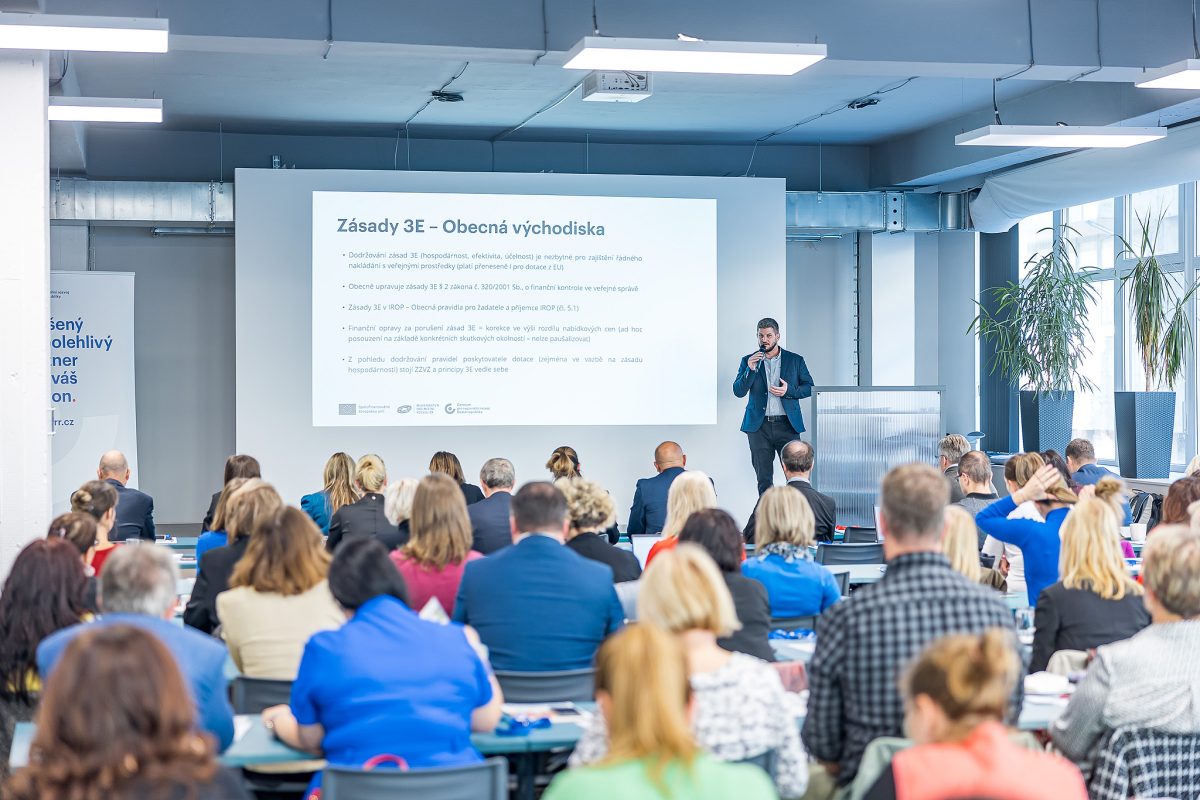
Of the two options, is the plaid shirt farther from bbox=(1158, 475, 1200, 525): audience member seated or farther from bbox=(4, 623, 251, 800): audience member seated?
bbox=(1158, 475, 1200, 525): audience member seated

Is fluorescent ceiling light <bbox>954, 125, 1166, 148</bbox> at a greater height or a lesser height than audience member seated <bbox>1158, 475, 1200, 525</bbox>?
greater

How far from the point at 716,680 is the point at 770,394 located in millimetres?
7695

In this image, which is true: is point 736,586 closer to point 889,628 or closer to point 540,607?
point 540,607

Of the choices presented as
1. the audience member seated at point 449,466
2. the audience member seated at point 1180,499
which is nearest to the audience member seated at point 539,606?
the audience member seated at point 1180,499

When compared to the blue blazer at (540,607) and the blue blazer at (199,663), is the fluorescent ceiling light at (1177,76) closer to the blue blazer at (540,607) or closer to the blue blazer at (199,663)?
the blue blazer at (540,607)

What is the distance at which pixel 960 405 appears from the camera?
1255 centimetres

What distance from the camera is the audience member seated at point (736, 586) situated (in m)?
3.89

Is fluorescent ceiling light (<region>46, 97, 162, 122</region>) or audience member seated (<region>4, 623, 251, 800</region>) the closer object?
audience member seated (<region>4, 623, 251, 800</region>)

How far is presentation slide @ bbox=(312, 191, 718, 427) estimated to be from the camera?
1016 centimetres

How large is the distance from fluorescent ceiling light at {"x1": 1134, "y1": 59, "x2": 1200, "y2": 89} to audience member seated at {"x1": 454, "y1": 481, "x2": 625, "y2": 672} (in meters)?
4.36

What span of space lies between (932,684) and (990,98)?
28.8 ft

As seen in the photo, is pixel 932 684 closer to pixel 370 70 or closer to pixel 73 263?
pixel 370 70

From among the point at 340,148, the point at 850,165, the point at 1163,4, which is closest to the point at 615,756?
the point at 1163,4

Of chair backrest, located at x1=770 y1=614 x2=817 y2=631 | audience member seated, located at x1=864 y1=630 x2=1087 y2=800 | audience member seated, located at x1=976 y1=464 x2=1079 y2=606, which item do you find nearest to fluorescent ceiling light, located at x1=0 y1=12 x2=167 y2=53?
chair backrest, located at x1=770 y1=614 x2=817 y2=631
